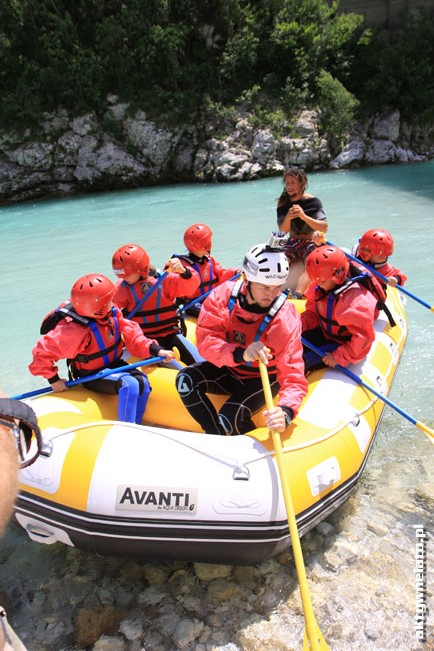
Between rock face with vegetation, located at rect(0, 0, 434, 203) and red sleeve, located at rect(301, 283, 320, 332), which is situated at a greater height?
rock face with vegetation, located at rect(0, 0, 434, 203)

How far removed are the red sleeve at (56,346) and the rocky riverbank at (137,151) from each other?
589 inches

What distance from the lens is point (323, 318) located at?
3.36 metres

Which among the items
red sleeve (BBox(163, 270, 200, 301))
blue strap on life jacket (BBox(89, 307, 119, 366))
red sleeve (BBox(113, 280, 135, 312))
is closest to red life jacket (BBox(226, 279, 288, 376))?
blue strap on life jacket (BBox(89, 307, 119, 366))

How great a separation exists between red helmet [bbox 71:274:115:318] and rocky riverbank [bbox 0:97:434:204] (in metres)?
14.9

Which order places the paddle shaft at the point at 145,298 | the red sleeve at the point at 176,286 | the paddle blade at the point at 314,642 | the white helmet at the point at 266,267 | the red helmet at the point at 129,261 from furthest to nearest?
the red sleeve at the point at 176,286 < the paddle shaft at the point at 145,298 < the red helmet at the point at 129,261 < the white helmet at the point at 266,267 < the paddle blade at the point at 314,642

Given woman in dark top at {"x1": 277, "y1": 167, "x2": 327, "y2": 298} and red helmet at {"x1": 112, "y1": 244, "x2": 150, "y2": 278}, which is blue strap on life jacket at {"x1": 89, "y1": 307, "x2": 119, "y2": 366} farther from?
woman in dark top at {"x1": 277, "y1": 167, "x2": 327, "y2": 298}

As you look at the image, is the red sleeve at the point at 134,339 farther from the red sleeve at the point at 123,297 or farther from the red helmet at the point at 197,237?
the red helmet at the point at 197,237

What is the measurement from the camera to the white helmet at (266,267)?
8.39 ft

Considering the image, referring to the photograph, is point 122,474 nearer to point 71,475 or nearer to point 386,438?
point 71,475

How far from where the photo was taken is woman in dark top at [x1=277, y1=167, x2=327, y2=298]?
4336 millimetres

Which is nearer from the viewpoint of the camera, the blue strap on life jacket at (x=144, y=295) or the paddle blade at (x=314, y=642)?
the paddle blade at (x=314, y=642)

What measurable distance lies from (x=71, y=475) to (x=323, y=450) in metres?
1.27

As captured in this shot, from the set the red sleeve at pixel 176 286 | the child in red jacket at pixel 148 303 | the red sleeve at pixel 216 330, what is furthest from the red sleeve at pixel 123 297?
the red sleeve at pixel 216 330

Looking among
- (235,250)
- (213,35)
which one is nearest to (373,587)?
(235,250)
